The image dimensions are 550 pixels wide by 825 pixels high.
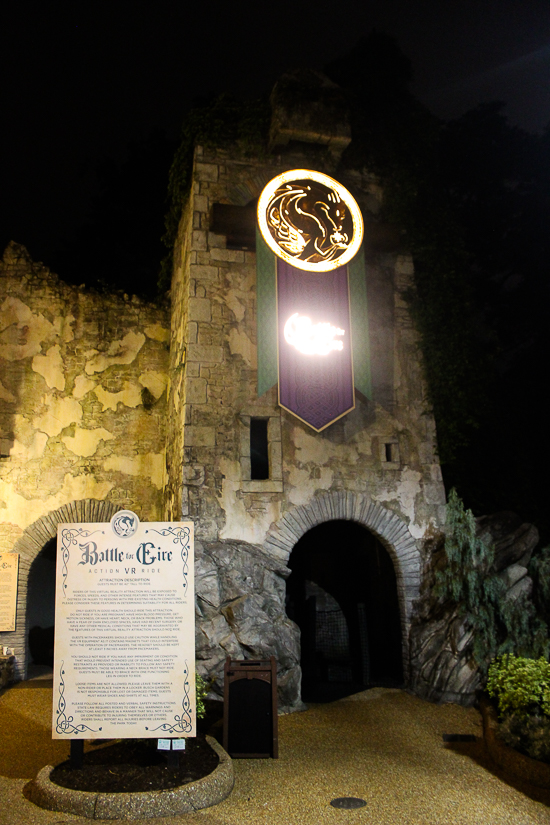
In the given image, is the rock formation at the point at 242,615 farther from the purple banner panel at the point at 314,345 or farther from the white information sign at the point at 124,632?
the white information sign at the point at 124,632

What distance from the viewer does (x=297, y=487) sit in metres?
8.82

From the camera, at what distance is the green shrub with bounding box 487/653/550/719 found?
5.88m

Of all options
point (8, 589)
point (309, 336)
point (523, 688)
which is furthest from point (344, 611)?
point (8, 589)

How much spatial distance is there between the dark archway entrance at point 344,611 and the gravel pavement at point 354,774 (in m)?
1.70

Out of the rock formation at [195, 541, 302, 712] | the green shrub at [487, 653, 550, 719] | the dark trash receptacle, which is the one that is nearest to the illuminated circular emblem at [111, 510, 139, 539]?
the dark trash receptacle

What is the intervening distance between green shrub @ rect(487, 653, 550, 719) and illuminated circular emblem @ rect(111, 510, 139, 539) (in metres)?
4.00

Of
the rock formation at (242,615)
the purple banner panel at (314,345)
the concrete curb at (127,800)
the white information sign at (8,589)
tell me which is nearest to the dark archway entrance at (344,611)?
the rock formation at (242,615)

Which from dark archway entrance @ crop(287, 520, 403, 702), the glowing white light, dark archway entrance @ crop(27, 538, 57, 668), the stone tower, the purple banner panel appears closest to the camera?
the stone tower

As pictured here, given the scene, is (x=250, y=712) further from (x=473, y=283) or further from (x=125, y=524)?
(x=473, y=283)

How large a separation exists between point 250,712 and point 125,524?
2.21 metres

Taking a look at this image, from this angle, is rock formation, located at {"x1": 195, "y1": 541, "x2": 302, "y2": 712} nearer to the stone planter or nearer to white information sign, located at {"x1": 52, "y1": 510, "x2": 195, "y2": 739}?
the stone planter

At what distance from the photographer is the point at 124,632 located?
4902 millimetres

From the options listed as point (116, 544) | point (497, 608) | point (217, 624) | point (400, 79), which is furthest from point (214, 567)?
point (400, 79)

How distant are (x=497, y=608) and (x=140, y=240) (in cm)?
1404
